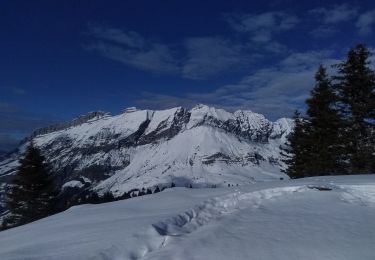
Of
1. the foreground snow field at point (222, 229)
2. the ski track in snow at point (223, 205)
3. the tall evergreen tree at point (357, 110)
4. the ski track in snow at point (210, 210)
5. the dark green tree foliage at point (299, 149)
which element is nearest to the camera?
the foreground snow field at point (222, 229)

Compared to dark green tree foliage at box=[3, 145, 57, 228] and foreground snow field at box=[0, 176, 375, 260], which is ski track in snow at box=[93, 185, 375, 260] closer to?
foreground snow field at box=[0, 176, 375, 260]

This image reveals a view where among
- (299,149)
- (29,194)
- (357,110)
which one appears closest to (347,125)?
(357,110)

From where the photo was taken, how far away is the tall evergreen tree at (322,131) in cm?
2941

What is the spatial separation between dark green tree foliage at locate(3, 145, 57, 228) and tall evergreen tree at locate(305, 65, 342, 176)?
23792mm

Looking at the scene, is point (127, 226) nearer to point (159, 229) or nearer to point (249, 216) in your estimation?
point (159, 229)

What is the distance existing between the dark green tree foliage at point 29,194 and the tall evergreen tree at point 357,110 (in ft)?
87.4

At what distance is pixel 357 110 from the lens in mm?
27953

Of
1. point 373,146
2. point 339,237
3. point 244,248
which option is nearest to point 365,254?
point 339,237

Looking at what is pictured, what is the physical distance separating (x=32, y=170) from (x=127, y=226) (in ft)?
92.3

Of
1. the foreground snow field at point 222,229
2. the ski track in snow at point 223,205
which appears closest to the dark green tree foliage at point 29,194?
the foreground snow field at point 222,229

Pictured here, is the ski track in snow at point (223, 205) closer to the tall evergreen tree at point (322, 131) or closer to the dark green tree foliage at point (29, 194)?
the tall evergreen tree at point (322, 131)

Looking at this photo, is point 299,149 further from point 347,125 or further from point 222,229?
point 222,229

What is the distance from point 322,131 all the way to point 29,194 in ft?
88.6

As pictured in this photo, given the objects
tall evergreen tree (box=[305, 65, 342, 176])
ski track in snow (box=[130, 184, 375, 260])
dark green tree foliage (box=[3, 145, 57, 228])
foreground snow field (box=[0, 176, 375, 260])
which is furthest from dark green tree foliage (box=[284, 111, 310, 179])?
dark green tree foliage (box=[3, 145, 57, 228])
